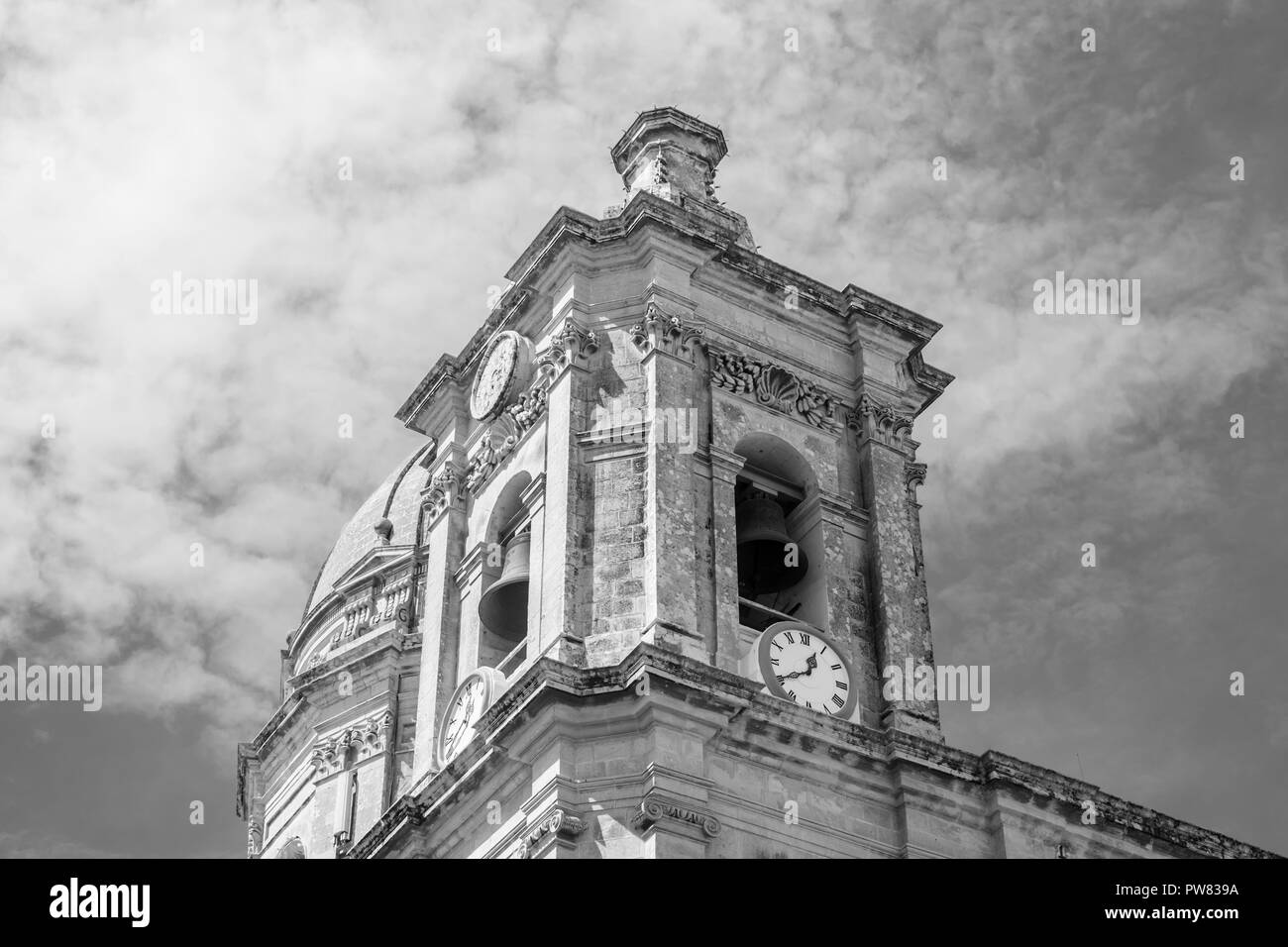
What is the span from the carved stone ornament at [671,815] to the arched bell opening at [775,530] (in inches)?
169

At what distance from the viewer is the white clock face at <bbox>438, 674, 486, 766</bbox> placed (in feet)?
88.6

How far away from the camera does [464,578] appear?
2931cm

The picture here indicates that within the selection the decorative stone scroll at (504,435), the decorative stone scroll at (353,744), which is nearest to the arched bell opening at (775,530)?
the decorative stone scroll at (504,435)

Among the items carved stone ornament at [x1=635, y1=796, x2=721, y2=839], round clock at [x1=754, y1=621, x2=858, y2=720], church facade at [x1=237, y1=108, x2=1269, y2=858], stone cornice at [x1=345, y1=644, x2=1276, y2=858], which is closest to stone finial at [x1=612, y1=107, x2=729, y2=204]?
church facade at [x1=237, y1=108, x2=1269, y2=858]

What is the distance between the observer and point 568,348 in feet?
92.7

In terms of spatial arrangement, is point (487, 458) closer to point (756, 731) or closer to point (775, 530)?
point (775, 530)

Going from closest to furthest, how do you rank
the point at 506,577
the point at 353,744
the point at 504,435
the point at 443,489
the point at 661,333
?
the point at 661,333 → the point at 506,577 → the point at 504,435 → the point at 443,489 → the point at 353,744

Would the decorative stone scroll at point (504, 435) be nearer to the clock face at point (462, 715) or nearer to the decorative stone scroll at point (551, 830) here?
the clock face at point (462, 715)

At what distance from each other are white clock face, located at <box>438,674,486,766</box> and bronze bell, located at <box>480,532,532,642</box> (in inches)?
43.2

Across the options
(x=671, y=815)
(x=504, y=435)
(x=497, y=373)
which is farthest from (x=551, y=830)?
(x=497, y=373)

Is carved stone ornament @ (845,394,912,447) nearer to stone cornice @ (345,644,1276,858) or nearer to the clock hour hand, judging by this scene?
the clock hour hand

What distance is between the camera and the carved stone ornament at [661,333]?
92.0 feet

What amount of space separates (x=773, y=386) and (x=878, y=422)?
56.2 inches
